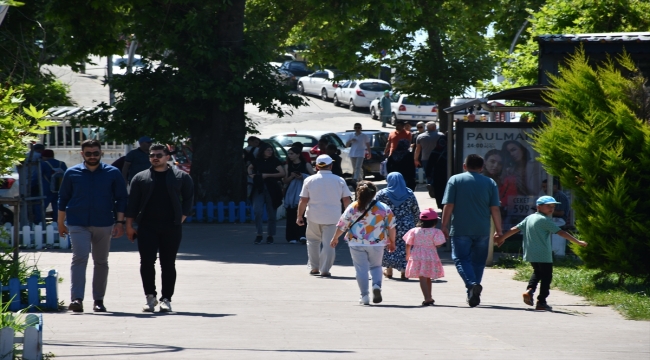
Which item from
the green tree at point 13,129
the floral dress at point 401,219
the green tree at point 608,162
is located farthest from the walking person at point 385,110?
the green tree at point 13,129

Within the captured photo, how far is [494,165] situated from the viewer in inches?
601

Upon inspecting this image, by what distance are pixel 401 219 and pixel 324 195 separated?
3.45 ft

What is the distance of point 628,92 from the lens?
11367mm

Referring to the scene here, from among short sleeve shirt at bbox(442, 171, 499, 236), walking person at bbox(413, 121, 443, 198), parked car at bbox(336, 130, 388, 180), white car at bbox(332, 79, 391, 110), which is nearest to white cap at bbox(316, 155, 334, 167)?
short sleeve shirt at bbox(442, 171, 499, 236)

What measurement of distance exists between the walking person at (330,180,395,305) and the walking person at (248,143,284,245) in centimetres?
559

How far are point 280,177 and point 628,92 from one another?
22.3 feet

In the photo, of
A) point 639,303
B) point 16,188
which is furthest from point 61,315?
point 16,188

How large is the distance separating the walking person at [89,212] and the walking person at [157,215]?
0.49 ft

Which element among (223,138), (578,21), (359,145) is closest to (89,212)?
(223,138)

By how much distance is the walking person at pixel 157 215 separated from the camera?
1008 cm

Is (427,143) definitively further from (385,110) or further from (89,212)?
(385,110)

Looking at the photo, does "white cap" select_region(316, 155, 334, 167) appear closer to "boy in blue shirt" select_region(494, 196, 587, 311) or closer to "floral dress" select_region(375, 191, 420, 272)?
"floral dress" select_region(375, 191, 420, 272)

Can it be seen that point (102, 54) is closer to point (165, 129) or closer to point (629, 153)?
point (165, 129)

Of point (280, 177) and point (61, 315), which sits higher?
point (280, 177)
